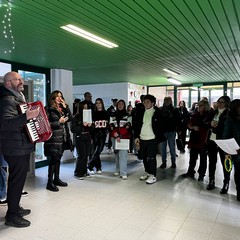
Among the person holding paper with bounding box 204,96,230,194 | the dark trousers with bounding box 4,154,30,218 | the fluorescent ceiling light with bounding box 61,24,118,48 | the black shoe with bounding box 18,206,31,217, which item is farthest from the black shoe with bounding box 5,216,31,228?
the person holding paper with bounding box 204,96,230,194

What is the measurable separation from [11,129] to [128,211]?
5.76 feet

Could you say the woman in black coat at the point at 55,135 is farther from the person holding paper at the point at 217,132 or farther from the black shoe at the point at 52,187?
the person holding paper at the point at 217,132

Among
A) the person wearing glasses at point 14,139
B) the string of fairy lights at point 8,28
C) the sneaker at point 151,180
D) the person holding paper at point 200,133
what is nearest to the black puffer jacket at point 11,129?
the person wearing glasses at point 14,139

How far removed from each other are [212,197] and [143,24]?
8.75 ft

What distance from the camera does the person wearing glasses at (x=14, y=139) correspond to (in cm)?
244

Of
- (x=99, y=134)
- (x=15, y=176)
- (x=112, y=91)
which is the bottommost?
(x=15, y=176)

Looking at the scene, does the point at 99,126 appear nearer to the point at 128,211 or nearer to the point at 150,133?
the point at 150,133

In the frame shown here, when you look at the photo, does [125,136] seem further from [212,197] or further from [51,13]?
[51,13]

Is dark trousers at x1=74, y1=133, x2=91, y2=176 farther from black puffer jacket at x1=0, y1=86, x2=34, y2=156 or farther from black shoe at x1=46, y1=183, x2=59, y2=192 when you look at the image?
black puffer jacket at x1=0, y1=86, x2=34, y2=156

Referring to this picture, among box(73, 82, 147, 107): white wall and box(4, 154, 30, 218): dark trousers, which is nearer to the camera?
box(4, 154, 30, 218): dark trousers

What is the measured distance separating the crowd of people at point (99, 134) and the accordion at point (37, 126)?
7 cm

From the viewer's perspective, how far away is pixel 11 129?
247cm

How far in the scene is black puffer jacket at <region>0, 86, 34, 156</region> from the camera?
96.4 inches

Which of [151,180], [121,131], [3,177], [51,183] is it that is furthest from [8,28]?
[151,180]
